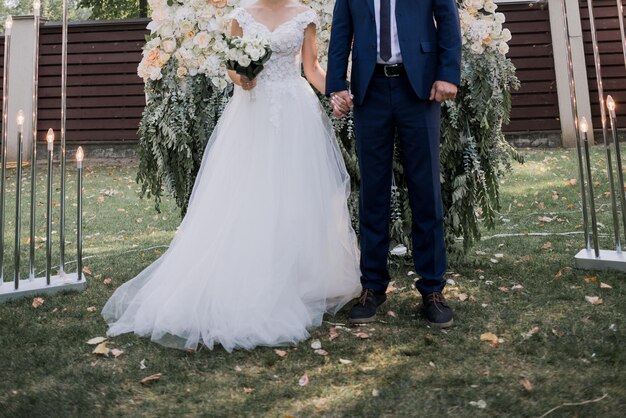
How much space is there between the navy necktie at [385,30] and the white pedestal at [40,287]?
2.53m

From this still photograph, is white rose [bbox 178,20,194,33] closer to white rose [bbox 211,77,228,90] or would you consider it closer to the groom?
white rose [bbox 211,77,228,90]

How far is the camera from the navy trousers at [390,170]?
10.8 ft

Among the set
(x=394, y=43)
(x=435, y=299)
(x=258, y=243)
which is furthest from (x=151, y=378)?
(x=394, y=43)

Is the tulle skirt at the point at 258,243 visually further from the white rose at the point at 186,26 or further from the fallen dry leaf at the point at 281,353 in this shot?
the white rose at the point at 186,26

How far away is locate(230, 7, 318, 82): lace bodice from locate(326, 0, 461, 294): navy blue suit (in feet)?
1.15

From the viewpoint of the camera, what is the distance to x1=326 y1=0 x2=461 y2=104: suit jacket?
3.21 metres

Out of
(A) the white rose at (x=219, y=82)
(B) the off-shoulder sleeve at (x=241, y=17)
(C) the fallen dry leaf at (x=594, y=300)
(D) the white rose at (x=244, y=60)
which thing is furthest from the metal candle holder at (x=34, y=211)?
(C) the fallen dry leaf at (x=594, y=300)

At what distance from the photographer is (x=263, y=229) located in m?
3.38

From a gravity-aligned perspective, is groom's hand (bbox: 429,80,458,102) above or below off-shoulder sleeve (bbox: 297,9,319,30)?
below

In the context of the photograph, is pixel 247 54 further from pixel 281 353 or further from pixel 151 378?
pixel 151 378

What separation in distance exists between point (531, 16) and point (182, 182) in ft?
31.0

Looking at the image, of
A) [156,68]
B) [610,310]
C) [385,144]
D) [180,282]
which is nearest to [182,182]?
[156,68]

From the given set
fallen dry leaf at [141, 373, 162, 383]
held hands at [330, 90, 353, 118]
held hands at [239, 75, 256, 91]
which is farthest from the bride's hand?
fallen dry leaf at [141, 373, 162, 383]

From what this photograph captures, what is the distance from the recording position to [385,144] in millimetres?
3393
